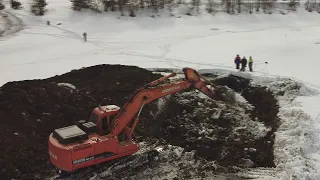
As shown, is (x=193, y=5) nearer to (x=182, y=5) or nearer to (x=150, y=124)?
(x=182, y=5)

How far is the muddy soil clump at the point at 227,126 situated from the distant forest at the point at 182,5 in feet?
76.3

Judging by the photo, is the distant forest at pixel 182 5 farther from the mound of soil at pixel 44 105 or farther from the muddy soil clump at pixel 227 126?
the muddy soil clump at pixel 227 126

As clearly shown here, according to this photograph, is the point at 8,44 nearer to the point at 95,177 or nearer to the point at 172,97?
the point at 172,97

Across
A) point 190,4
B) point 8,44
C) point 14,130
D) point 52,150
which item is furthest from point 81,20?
point 52,150

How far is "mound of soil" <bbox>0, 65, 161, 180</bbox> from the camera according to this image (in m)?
12.4

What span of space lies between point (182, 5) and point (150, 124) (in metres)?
29.4

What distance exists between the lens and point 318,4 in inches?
1822

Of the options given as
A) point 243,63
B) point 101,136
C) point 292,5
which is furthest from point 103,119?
point 292,5

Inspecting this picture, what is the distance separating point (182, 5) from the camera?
1688 inches

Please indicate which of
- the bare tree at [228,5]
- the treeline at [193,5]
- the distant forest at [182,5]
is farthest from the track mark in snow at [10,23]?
the bare tree at [228,5]

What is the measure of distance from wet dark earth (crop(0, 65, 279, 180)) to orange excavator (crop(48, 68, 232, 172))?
24.0 inches

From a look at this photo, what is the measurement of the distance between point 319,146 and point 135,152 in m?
5.68

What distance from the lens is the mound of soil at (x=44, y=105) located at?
12.4 metres

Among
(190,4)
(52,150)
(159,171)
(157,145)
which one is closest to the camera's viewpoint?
(52,150)
